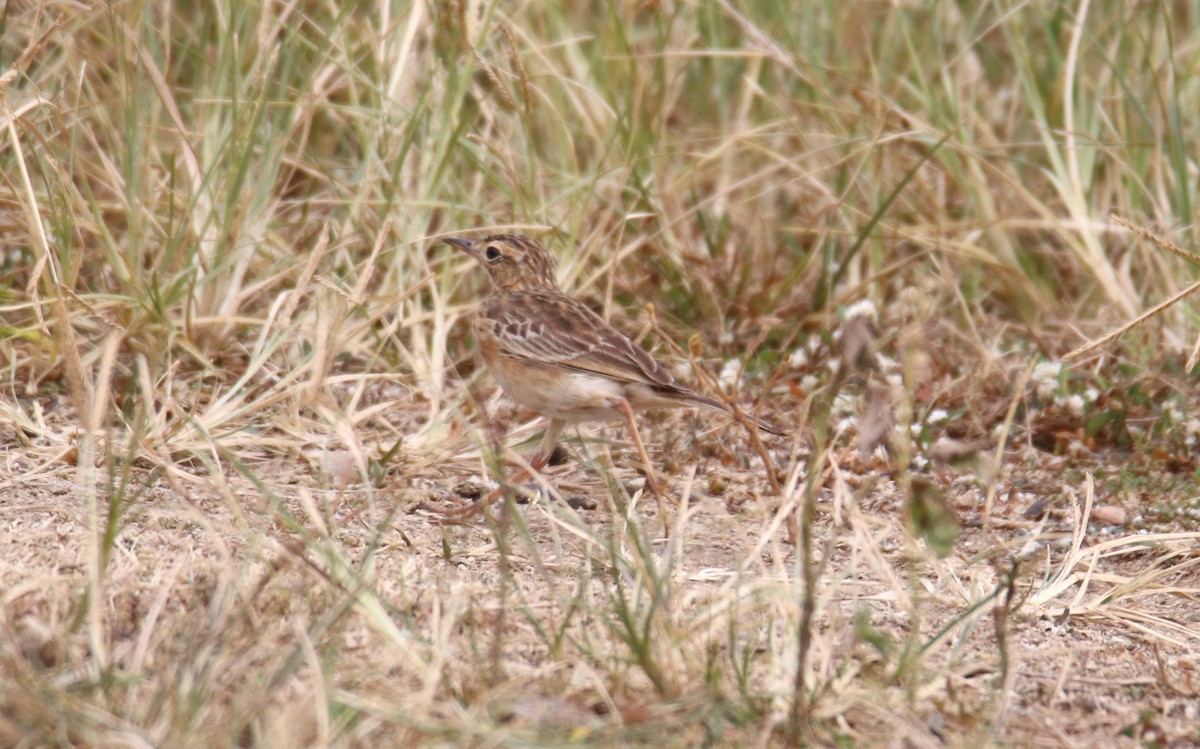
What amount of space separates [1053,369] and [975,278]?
37.8 inches

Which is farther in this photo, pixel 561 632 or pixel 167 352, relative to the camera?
pixel 167 352

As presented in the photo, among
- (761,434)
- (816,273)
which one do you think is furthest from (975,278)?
(761,434)

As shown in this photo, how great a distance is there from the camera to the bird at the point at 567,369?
523 cm

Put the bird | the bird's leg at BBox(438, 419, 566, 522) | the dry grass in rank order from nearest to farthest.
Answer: the dry grass, the bird's leg at BBox(438, 419, 566, 522), the bird

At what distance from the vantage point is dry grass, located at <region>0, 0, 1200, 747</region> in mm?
3215

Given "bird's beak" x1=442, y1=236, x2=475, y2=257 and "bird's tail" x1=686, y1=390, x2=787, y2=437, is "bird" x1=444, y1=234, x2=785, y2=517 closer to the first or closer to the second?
"bird's tail" x1=686, y1=390, x2=787, y2=437

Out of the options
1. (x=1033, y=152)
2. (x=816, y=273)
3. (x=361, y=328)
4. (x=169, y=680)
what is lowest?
(x=169, y=680)

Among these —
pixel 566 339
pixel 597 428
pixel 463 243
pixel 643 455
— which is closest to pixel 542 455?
pixel 566 339

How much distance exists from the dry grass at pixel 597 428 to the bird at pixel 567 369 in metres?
0.19

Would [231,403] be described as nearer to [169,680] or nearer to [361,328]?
[361,328]

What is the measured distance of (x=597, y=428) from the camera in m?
6.17

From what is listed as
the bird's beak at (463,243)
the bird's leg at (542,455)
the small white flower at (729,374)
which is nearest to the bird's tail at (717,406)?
the bird's leg at (542,455)

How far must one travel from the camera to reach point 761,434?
19.2ft

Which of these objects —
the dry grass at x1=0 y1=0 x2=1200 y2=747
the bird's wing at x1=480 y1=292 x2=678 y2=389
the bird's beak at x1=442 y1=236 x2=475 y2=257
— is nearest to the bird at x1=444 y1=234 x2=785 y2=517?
the bird's wing at x1=480 y1=292 x2=678 y2=389
